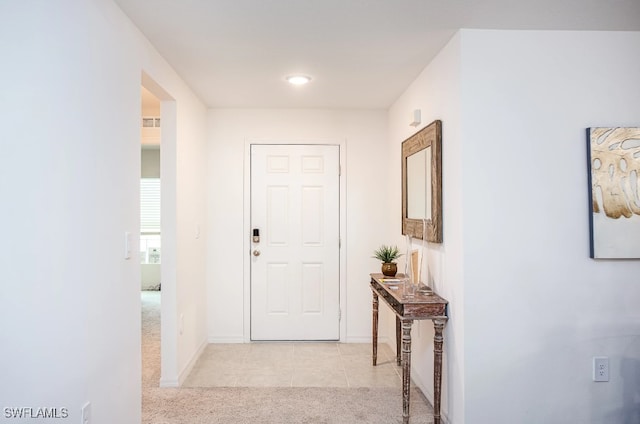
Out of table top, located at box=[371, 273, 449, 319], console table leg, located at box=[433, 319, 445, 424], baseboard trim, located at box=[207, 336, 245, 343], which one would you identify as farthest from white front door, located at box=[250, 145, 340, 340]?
console table leg, located at box=[433, 319, 445, 424]

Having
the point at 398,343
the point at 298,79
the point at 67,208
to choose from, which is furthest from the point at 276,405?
the point at 298,79

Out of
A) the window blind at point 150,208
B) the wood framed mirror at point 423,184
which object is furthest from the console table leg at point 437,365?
the window blind at point 150,208

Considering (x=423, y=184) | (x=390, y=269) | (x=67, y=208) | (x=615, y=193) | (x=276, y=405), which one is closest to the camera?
(x=67, y=208)

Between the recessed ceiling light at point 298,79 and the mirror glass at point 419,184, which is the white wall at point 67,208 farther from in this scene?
the mirror glass at point 419,184

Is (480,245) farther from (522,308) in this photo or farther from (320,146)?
(320,146)

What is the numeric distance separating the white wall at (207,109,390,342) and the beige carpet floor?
3.64 feet

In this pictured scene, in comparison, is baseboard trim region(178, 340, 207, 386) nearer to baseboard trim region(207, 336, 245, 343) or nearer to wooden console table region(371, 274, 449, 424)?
baseboard trim region(207, 336, 245, 343)

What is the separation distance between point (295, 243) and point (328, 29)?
7.78 feet

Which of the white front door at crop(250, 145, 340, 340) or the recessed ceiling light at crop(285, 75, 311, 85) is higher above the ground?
the recessed ceiling light at crop(285, 75, 311, 85)

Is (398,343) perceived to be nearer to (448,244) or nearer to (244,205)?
(448,244)

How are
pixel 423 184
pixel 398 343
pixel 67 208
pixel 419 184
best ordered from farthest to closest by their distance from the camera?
pixel 398 343 → pixel 419 184 → pixel 423 184 → pixel 67 208

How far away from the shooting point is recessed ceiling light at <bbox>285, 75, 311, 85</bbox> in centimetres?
320

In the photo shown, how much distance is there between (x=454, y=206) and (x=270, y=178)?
2.24m

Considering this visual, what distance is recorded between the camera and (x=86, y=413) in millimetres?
1757
